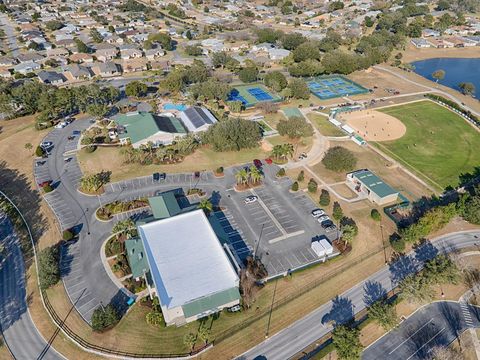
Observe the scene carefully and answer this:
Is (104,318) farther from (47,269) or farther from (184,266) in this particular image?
(47,269)

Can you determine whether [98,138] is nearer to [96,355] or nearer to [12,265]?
[12,265]

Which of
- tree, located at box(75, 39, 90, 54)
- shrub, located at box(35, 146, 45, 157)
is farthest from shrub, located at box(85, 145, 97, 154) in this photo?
tree, located at box(75, 39, 90, 54)

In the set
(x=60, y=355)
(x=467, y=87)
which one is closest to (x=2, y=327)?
(x=60, y=355)

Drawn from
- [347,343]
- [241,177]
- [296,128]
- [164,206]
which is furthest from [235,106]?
[347,343]

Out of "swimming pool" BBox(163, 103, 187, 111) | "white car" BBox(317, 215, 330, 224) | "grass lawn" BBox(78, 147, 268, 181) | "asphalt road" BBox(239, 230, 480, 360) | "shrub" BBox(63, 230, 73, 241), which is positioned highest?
"shrub" BBox(63, 230, 73, 241)

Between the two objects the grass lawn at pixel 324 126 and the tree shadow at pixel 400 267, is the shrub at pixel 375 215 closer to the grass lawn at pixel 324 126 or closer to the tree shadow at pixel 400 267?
the tree shadow at pixel 400 267

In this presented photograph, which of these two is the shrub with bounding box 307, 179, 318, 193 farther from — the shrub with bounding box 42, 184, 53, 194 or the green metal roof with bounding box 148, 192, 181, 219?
the shrub with bounding box 42, 184, 53, 194

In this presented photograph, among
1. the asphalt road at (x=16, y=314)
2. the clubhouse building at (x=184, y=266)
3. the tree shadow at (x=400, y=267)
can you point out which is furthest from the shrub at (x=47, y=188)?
the tree shadow at (x=400, y=267)
